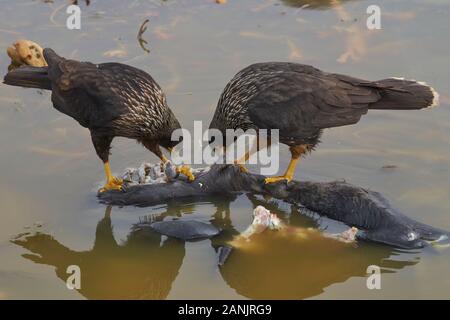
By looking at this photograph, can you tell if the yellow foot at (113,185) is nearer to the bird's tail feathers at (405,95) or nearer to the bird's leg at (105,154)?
the bird's leg at (105,154)

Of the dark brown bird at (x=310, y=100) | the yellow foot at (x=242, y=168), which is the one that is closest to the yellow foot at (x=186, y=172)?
the yellow foot at (x=242, y=168)

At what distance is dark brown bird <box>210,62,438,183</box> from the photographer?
7.18 m

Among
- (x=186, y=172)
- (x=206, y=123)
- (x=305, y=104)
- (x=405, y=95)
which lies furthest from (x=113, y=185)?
(x=405, y=95)

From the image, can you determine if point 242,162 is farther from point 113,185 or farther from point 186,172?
point 113,185

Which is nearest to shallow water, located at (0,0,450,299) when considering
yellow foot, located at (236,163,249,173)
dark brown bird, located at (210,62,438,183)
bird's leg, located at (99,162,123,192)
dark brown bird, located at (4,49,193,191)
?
bird's leg, located at (99,162,123,192)

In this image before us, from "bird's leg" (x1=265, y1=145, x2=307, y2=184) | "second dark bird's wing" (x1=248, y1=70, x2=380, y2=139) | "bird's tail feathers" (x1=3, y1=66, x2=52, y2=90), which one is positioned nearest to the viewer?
"second dark bird's wing" (x1=248, y1=70, x2=380, y2=139)

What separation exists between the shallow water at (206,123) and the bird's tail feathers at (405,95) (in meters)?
0.71

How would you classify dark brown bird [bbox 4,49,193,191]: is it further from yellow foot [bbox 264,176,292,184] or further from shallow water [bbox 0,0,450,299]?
yellow foot [bbox 264,176,292,184]

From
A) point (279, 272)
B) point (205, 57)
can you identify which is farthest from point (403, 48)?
point (279, 272)

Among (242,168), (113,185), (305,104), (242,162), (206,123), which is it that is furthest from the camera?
(206,123)

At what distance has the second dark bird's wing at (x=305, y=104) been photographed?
23.5ft

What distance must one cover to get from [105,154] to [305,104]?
1936mm

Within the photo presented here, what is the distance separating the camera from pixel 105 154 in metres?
7.48

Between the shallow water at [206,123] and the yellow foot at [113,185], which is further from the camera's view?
the yellow foot at [113,185]
